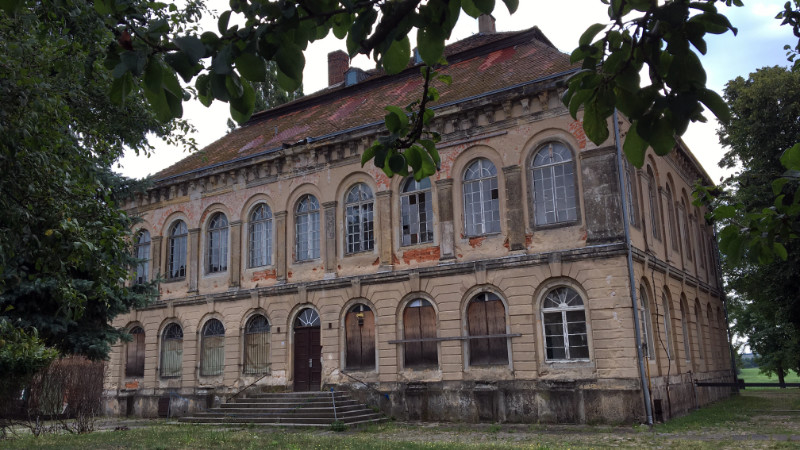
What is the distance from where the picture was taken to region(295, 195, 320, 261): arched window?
21.5m

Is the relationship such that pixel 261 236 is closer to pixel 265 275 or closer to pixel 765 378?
pixel 265 275

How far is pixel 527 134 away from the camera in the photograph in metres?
18.0

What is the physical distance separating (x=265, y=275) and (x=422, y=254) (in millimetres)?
5975

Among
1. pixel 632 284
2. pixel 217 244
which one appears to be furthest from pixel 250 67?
pixel 217 244

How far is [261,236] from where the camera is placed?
2275 centimetres

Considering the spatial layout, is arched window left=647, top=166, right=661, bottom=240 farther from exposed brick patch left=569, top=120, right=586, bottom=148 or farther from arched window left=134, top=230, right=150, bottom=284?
arched window left=134, top=230, right=150, bottom=284

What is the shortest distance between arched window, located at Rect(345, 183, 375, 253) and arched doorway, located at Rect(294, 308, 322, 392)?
8.50 feet

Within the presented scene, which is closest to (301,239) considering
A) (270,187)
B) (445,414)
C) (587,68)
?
(270,187)

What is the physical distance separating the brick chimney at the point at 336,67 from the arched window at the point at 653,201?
1379cm

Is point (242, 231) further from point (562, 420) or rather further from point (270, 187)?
point (562, 420)

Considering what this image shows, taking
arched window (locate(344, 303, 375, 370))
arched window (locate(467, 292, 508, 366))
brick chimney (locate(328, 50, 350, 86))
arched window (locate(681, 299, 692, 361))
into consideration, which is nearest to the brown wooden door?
arched window (locate(344, 303, 375, 370))

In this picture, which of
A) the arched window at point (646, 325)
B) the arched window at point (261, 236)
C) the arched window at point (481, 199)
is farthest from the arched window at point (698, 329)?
the arched window at point (261, 236)

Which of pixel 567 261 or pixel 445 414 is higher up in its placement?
pixel 567 261

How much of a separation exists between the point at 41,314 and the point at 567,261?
12515 millimetres
